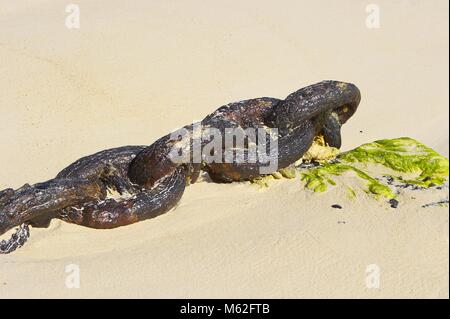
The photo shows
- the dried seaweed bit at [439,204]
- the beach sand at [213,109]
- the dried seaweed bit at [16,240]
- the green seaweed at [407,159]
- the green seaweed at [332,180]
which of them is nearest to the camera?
the beach sand at [213,109]

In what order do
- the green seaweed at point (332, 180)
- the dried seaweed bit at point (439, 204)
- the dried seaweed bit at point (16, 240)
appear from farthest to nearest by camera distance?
1. the green seaweed at point (332, 180)
2. the dried seaweed bit at point (439, 204)
3. the dried seaweed bit at point (16, 240)

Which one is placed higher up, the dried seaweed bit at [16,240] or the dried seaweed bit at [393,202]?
the dried seaweed bit at [393,202]

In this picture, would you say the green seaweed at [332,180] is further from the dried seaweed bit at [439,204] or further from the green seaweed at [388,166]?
the dried seaweed bit at [439,204]

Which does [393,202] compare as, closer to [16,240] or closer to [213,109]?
[16,240]

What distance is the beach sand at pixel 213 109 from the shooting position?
416 cm

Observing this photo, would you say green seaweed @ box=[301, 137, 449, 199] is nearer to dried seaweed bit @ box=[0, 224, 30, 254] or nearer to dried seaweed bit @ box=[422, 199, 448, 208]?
dried seaweed bit @ box=[422, 199, 448, 208]

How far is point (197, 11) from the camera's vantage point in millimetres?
9094

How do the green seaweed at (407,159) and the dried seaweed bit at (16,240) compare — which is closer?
the dried seaweed bit at (16,240)

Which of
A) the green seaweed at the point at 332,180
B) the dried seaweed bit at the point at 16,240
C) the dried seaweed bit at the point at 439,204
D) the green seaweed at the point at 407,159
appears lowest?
the dried seaweed bit at the point at 16,240

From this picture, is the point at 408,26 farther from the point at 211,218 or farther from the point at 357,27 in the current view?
the point at 211,218

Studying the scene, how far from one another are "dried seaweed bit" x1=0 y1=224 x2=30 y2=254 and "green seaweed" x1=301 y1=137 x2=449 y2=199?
6.67 ft

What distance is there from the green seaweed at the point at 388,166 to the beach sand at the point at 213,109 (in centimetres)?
15

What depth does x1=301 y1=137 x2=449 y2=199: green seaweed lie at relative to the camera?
4.92 meters

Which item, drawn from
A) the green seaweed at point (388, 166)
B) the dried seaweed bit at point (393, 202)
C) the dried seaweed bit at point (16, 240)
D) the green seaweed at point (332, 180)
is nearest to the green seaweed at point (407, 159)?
the green seaweed at point (388, 166)
